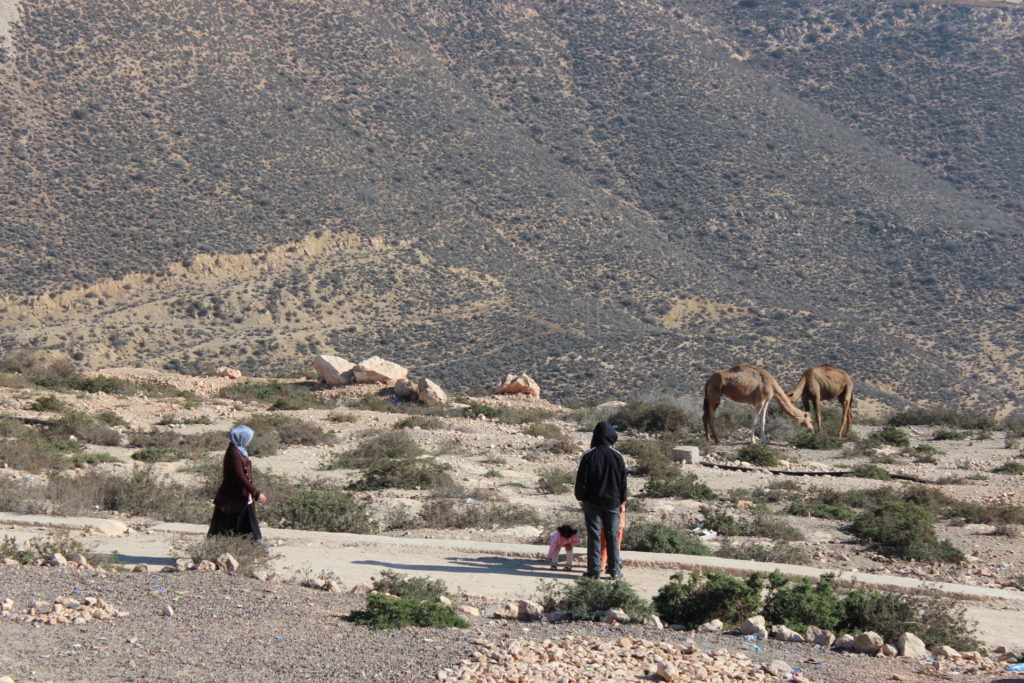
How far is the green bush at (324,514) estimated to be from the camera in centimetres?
1414

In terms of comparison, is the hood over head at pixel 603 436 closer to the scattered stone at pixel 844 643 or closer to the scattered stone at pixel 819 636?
the scattered stone at pixel 819 636

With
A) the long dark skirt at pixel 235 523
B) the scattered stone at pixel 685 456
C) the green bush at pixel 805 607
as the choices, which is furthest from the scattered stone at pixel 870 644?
the scattered stone at pixel 685 456

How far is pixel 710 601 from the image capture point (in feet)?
33.1

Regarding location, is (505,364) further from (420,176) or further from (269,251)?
(420,176)

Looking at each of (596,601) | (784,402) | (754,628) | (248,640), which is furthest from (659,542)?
(784,402)

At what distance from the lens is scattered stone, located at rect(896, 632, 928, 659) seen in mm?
9273

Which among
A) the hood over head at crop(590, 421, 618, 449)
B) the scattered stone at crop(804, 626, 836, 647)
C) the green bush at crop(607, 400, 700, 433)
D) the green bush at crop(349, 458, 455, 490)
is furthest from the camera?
the green bush at crop(607, 400, 700, 433)

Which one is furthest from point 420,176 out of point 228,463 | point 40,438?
point 228,463

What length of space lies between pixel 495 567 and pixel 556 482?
621 cm

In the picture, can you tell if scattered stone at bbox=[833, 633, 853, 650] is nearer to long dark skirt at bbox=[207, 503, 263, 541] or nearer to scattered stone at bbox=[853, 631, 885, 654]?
scattered stone at bbox=[853, 631, 885, 654]

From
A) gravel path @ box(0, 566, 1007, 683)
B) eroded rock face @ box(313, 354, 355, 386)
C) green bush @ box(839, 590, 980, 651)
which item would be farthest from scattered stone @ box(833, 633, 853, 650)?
eroded rock face @ box(313, 354, 355, 386)

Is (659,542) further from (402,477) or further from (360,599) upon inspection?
(402,477)

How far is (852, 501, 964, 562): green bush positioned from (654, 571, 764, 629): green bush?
15.7 feet

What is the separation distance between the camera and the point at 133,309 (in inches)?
1716
